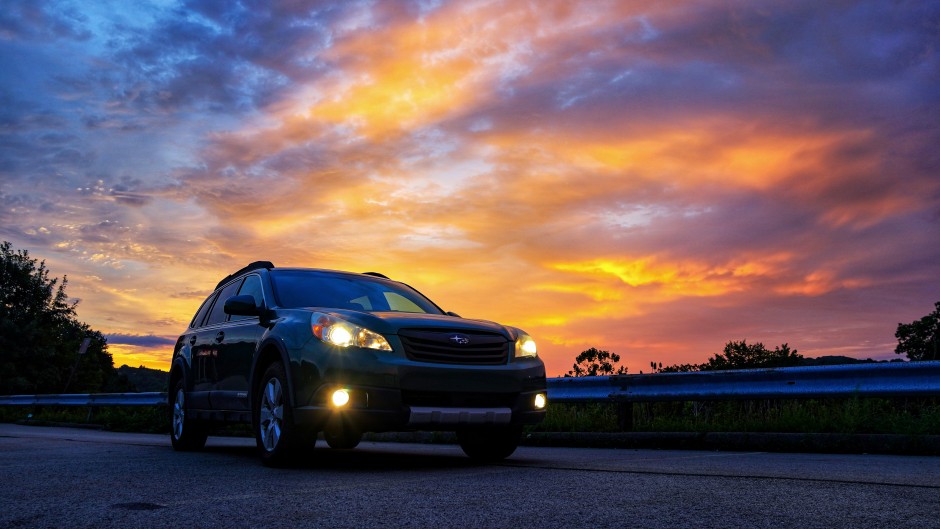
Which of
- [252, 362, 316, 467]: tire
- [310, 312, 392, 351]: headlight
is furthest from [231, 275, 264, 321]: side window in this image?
[310, 312, 392, 351]: headlight

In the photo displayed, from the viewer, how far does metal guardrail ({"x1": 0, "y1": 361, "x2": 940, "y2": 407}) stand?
859cm

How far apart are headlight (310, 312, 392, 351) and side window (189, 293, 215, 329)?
364cm

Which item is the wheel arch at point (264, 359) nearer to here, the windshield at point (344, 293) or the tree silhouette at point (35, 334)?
the windshield at point (344, 293)

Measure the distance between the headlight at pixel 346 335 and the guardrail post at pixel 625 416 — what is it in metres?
4.77

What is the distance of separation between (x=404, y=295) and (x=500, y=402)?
205cm

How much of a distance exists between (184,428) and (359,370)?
3.77m

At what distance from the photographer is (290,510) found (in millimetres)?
4328

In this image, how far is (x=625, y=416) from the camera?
35.0ft

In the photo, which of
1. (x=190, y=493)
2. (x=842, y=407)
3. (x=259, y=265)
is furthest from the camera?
(x=842, y=407)

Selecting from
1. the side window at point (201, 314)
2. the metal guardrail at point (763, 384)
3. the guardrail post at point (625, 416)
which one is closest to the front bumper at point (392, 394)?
the side window at point (201, 314)

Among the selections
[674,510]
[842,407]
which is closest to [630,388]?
[842,407]

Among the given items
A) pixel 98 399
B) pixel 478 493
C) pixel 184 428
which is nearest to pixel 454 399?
pixel 478 493

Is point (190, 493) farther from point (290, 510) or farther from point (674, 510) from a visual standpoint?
point (674, 510)

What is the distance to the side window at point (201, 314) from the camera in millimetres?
10008
